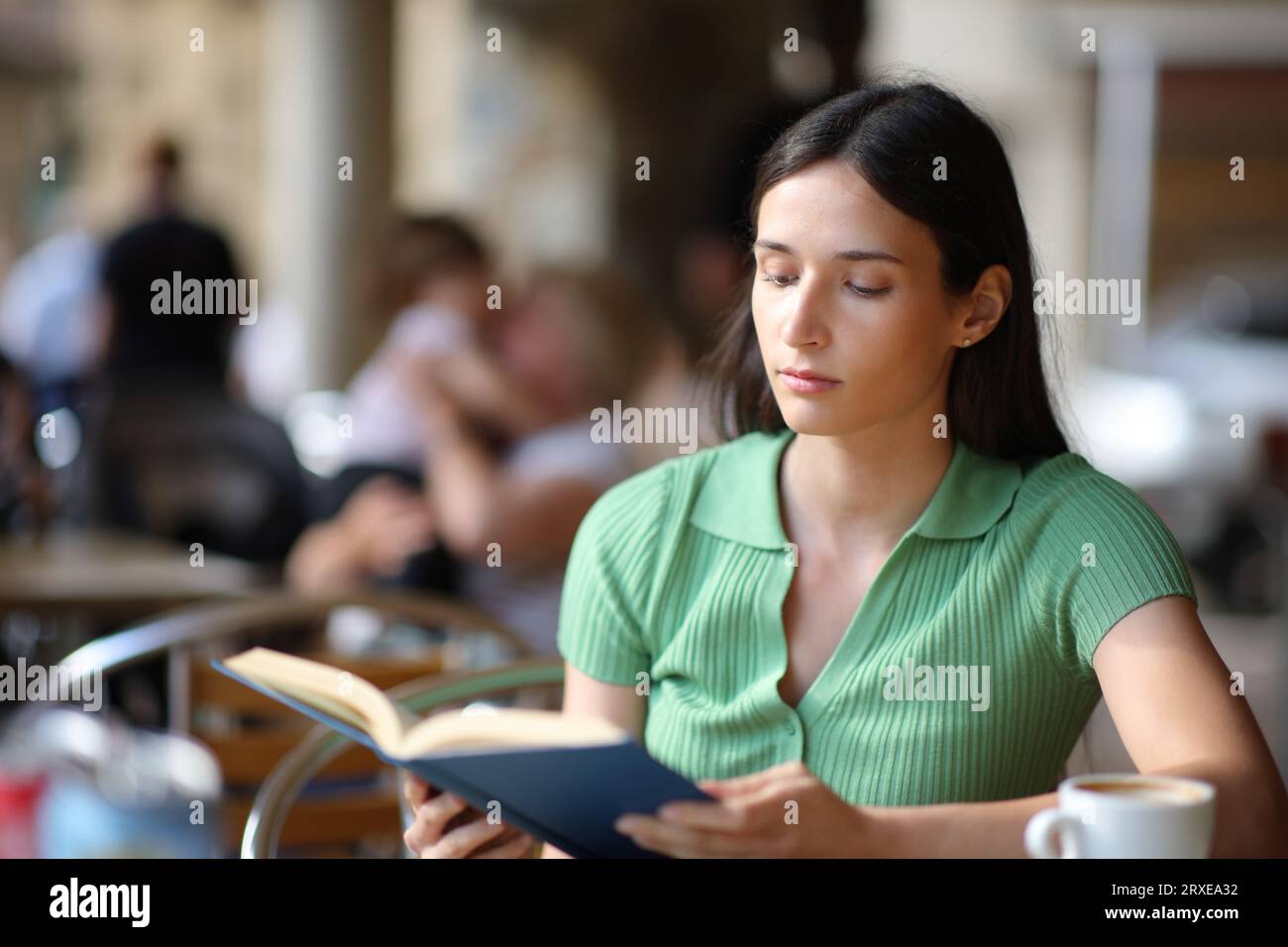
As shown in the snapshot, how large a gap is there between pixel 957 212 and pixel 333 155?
6.55 m

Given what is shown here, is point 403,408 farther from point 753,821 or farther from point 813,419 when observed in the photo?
point 753,821

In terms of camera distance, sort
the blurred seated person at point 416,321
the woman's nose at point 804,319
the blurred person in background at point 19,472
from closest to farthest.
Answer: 1. the woman's nose at point 804,319
2. the blurred seated person at point 416,321
3. the blurred person in background at point 19,472

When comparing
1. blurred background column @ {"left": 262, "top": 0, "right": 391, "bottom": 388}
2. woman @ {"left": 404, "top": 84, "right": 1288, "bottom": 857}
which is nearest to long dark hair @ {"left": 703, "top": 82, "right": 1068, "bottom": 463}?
woman @ {"left": 404, "top": 84, "right": 1288, "bottom": 857}

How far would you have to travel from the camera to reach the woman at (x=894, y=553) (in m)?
1.24

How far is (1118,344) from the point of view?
388 inches

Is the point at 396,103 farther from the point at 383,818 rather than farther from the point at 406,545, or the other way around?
the point at 383,818

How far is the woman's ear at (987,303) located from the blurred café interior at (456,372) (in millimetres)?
89

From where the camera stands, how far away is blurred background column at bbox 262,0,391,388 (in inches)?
278

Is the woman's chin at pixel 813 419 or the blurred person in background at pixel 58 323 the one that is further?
the blurred person in background at pixel 58 323

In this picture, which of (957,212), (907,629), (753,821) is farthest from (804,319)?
(753,821)

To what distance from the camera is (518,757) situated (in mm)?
975

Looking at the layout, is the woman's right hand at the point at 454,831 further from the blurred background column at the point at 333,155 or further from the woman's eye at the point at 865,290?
the blurred background column at the point at 333,155

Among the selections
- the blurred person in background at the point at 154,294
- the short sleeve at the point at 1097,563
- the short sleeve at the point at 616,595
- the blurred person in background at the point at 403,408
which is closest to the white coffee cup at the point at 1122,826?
the short sleeve at the point at 1097,563
